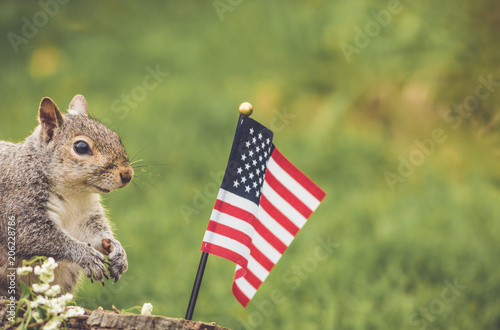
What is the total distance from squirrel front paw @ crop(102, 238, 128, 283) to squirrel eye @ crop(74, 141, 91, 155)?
36cm

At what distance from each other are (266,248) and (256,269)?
0.10 metres

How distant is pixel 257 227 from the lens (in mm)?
2680

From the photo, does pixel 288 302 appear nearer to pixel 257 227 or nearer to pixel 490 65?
pixel 257 227

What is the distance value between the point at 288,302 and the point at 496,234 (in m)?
1.92

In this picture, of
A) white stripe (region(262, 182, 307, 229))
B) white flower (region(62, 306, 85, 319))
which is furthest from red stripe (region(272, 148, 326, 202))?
white flower (region(62, 306, 85, 319))

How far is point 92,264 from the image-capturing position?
90.9 inches

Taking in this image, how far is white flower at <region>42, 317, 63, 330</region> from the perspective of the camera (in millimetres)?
2021

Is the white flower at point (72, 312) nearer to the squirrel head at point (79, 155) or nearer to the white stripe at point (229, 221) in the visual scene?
the squirrel head at point (79, 155)

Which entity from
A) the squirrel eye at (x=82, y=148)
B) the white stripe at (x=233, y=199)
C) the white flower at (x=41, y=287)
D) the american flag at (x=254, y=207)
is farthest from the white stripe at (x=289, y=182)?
the white flower at (x=41, y=287)

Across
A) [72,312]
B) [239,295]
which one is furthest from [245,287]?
[72,312]

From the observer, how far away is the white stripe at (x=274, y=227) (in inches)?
104

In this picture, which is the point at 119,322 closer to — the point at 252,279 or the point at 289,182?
the point at 252,279

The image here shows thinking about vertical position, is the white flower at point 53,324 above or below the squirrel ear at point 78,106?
below

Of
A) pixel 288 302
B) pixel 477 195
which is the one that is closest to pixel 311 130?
pixel 477 195
